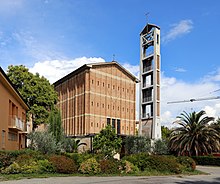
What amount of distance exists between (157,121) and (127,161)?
120 feet

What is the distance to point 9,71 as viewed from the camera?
46000 mm

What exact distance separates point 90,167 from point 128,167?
2.46m

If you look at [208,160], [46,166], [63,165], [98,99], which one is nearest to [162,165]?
[63,165]

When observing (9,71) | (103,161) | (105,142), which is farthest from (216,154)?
(9,71)

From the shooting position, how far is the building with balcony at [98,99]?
189 ft

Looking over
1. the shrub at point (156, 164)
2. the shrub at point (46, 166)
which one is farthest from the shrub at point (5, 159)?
the shrub at point (156, 164)

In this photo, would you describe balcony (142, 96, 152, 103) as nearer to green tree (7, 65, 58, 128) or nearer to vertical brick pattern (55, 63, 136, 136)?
vertical brick pattern (55, 63, 136, 136)

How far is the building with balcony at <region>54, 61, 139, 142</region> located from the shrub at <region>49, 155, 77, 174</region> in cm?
3670

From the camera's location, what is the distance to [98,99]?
193 feet

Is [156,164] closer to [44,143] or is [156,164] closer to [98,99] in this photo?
[44,143]

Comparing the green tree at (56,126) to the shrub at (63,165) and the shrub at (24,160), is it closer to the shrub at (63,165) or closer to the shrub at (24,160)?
the shrub at (24,160)

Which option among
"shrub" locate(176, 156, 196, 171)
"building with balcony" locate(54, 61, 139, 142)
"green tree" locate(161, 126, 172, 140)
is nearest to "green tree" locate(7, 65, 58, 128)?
"building with balcony" locate(54, 61, 139, 142)

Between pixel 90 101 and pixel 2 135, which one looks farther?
pixel 90 101

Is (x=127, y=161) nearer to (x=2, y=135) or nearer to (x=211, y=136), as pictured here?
(x=2, y=135)
